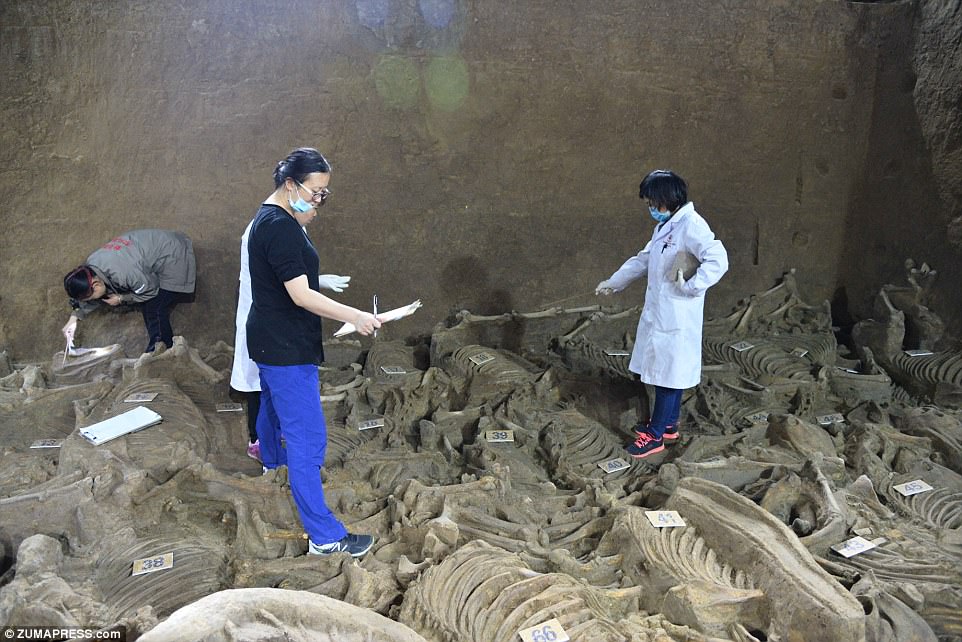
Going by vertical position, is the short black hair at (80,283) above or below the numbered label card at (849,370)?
above

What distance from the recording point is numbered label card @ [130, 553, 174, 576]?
11.9ft

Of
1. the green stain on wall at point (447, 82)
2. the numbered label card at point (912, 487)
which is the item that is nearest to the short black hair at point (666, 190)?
the numbered label card at point (912, 487)

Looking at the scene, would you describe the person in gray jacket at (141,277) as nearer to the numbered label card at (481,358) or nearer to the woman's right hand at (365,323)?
the numbered label card at (481,358)

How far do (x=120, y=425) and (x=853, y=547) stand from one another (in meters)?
4.51

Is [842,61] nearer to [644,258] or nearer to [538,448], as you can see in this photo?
[644,258]

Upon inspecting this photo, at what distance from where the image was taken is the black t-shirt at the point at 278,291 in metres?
3.39

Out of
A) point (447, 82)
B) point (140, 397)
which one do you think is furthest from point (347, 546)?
point (447, 82)

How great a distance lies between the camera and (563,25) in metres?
7.23

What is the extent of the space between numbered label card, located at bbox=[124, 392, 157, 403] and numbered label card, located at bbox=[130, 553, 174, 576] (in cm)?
168

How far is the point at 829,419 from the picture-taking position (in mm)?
5930

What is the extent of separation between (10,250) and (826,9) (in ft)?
28.0

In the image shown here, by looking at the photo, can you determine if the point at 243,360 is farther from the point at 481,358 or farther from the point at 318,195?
the point at 481,358

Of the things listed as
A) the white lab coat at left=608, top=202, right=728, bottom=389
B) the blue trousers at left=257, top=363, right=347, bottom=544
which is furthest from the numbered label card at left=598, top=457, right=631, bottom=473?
the blue trousers at left=257, top=363, right=347, bottom=544

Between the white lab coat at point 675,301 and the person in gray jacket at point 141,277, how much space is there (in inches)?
155
